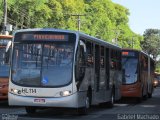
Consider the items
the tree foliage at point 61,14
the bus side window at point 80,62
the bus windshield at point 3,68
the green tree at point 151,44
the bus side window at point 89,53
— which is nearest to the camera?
the bus side window at point 80,62

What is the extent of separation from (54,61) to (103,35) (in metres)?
72.3

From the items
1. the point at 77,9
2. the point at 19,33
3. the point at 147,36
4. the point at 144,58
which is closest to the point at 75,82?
the point at 19,33

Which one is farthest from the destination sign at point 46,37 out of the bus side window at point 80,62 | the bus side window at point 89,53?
the bus side window at point 89,53

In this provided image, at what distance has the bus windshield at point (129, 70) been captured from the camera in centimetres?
3091

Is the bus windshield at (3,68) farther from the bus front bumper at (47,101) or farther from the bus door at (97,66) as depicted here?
the bus front bumper at (47,101)

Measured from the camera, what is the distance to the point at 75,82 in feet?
60.3

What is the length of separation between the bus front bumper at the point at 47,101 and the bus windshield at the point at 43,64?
45cm

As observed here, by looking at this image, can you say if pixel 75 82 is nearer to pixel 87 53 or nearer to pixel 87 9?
pixel 87 53

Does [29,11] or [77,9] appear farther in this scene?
[77,9]

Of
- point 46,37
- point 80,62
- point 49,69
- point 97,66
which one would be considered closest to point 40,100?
point 49,69

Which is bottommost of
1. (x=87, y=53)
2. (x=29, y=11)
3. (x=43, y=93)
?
(x=43, y=93)

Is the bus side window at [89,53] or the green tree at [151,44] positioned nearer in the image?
the bus side window at [89,53]

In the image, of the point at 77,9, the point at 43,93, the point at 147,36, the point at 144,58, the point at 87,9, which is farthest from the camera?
the point at 147,36

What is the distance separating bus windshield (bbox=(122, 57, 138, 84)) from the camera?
1217 inches
